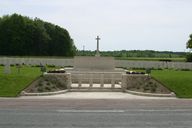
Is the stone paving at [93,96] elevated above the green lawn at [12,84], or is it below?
below

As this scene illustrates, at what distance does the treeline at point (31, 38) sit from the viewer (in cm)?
8750

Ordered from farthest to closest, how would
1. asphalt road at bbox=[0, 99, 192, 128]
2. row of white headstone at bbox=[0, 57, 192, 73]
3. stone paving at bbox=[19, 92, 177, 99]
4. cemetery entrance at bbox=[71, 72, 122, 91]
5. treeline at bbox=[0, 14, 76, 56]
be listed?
1. treeline at bbox=[0, 14, 76, 56]
2. row of white headstone at bbox=[0, 57, 192, 73]
3. cemetery entrance at bbox=[71, 72, 122, 91]
4. stone paving at bbox=[19, 92, 177, 99]
5. asphalt road at bbox=[0, 99, 192, 128]

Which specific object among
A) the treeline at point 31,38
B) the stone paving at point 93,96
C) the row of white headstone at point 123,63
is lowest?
the stone paving at point 93,96

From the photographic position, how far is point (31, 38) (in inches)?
3558

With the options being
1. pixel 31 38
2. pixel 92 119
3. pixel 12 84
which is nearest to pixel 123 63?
pixel 12 84

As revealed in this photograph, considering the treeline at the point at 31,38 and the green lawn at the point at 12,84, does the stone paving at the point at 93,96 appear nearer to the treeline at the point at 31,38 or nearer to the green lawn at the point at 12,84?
the green lawn at the point at 12,84

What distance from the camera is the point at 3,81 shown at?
25.2 meters

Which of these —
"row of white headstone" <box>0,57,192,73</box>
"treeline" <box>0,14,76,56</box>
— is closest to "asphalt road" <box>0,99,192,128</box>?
"row of white headstone" <box>0,57,192,73</box>

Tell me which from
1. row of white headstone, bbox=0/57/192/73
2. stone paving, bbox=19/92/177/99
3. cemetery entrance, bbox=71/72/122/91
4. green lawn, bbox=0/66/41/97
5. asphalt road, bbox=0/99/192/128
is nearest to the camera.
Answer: asphalt road, bbox=0/99/192/128

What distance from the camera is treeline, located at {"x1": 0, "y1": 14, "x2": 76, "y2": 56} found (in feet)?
287

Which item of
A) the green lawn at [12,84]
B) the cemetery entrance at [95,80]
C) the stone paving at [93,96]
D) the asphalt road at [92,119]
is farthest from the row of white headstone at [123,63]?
the asphalt road at [92,119]

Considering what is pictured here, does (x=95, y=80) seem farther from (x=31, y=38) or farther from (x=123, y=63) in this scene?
(x=31, y=38)

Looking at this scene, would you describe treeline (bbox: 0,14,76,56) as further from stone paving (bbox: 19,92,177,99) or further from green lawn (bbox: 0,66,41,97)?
stone paving (bbox: 19,92,177,99)

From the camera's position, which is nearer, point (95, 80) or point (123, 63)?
point (95, 80)
